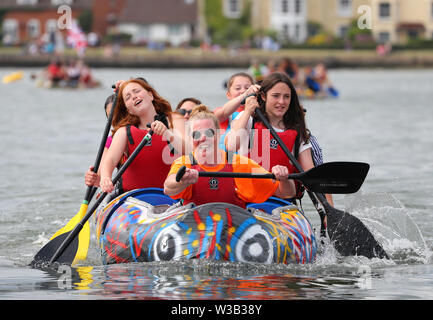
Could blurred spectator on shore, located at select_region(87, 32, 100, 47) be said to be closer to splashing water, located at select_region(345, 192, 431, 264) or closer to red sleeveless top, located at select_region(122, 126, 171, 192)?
splashing water, located at select_region(345, 192, 431, 264)

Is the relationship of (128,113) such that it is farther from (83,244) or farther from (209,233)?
(209,233)

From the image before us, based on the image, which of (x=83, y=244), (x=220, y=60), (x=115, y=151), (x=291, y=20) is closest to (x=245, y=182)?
(x=115, y=151)

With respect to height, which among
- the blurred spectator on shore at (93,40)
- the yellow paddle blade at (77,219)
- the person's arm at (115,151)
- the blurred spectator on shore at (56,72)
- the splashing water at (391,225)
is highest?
the blurred spectator on shore at (93,40)

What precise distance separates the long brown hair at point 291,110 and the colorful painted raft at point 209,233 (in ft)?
2.44

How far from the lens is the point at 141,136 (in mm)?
8719

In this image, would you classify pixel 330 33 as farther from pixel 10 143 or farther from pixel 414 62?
pixel 10 143

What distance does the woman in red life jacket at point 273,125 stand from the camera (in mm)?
8703

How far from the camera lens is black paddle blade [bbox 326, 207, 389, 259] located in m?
8.95

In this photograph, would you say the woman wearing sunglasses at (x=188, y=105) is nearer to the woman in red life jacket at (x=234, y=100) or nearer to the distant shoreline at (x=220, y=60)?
the woman in red life jacket at (x=234, y=100)

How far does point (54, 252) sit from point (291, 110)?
2.59 metres

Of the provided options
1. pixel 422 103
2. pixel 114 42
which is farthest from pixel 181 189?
pixel 114 42

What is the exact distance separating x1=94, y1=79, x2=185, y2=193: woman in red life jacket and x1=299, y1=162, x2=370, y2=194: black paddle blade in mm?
1229

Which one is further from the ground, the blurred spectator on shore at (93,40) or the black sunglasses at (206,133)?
the blurred spectator on shore at (93,40)

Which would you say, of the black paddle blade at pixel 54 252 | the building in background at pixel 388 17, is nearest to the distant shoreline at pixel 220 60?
the building in background at pixel 388 17
